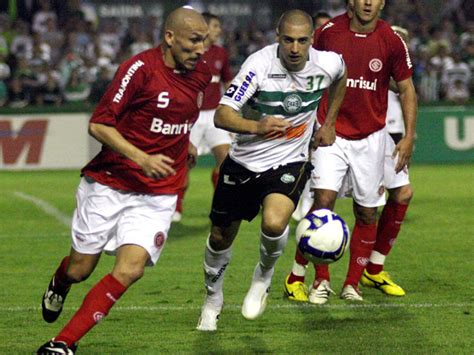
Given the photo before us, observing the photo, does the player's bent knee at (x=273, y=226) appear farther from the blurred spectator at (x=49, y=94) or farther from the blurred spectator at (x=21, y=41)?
the blurred spectator at (x=21, y=41)

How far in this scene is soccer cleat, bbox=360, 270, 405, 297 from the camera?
9391 millimetres

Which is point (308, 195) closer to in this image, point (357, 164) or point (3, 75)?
point (357, 164)

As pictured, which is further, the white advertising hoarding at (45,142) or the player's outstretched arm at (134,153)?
the white advertising hoarding at (45,142)

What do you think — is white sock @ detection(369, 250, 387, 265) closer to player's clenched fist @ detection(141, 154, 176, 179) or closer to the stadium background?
the stadium background

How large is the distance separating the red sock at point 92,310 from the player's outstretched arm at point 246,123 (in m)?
1.41

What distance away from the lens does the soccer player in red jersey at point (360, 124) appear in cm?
901

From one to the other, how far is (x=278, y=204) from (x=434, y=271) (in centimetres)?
315

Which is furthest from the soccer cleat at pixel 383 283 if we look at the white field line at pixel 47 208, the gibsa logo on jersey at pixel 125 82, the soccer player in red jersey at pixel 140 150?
the white field line at pixel 47 208

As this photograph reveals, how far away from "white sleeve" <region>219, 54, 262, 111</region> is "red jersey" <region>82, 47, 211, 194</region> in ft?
1.70

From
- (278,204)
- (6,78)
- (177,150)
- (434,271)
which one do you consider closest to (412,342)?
(278,204)

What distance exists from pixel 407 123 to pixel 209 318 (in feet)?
7.19

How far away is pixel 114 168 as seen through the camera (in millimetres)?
7191

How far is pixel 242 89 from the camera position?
25.6 feet

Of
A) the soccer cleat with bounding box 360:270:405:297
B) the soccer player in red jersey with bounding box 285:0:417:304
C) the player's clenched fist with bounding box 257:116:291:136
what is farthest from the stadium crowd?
the player's clenched fist with bounding box 257:116:291:136
